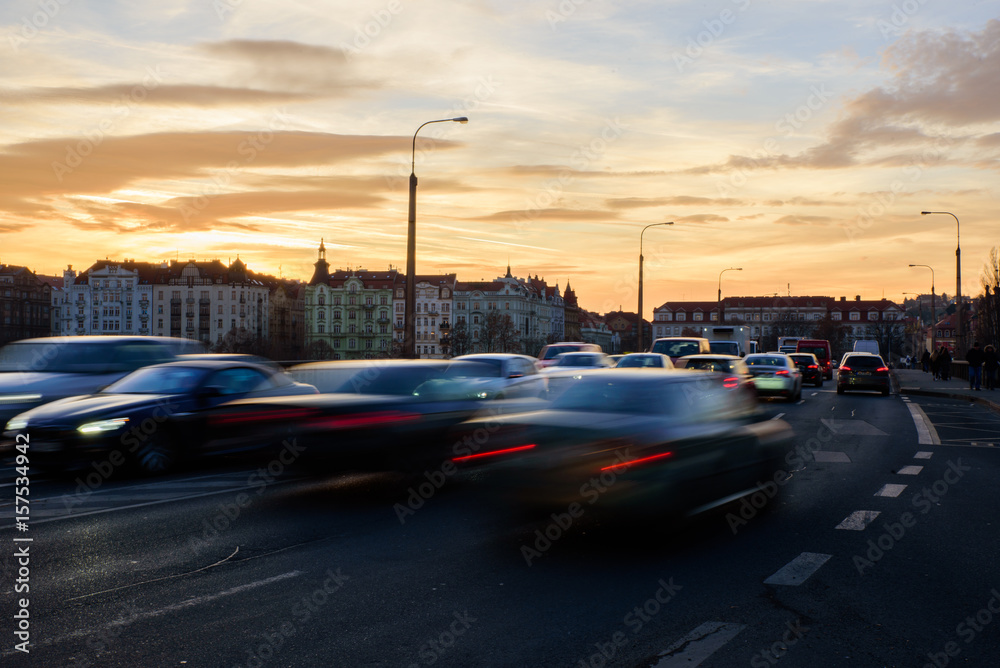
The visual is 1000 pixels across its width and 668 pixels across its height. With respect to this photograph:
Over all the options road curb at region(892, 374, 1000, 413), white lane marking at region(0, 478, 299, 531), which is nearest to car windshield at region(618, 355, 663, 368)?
road curb at region(892, 374, 1000, 413)

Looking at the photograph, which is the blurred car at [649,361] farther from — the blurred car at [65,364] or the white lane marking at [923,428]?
the blurred car at [65,364]

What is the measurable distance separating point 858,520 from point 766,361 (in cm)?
1897

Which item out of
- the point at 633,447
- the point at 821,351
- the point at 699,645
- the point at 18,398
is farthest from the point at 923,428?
the point at 821,351

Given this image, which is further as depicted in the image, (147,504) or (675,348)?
(675,348)

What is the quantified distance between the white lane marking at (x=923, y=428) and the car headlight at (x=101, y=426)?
12.3 m

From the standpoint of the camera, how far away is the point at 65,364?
13734 millimetres

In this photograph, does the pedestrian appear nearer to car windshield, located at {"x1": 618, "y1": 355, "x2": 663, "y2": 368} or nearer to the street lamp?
car windshield, located at {"x1": 618, "y1": 355, "x2": 663, "y2": 368}

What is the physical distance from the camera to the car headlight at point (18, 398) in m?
12.5

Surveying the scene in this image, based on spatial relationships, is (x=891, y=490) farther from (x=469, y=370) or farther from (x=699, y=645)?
(x=699, y=645)

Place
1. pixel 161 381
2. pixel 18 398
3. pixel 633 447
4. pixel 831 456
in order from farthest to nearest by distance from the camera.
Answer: pixel 831 456 < pixel 18 398 < pixel 161 381 < pixel 633 447

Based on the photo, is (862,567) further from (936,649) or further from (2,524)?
(2,524)

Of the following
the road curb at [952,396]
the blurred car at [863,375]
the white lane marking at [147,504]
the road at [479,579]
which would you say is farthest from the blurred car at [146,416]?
the blurred car at [863,375]

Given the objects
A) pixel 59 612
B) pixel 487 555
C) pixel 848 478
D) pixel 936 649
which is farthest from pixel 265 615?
pixel 848 478

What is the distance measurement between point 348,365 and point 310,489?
1.81 metres
